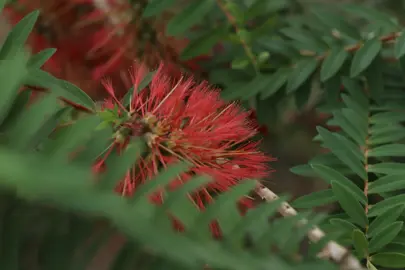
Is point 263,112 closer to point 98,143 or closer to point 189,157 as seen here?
point 189,157

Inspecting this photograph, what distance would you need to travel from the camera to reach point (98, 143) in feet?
0.94

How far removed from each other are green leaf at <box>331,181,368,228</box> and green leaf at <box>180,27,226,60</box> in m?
0.25

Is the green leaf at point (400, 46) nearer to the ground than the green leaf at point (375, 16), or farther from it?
nearer to the ground

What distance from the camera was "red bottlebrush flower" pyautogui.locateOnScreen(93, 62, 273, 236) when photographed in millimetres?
429

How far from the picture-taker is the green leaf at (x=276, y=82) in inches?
24.3

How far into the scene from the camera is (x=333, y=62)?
61 centimetres

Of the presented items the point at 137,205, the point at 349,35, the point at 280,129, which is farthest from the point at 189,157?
the point at 280,129

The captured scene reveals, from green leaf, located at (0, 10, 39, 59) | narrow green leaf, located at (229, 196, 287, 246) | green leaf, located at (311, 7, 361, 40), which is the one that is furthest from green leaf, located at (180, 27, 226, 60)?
narrow green leaf, located at (229, 196, 287, 246)

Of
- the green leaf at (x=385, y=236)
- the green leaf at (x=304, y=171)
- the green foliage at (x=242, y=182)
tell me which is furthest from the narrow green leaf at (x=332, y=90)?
the green leaf at (x=385, y=236)

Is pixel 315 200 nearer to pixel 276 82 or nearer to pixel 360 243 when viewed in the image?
pixel 360 243

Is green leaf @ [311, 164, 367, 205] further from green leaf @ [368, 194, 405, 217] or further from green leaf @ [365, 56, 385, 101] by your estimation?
green leaf @ [365, 56, 385, 101]

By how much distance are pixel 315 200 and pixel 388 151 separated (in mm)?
94

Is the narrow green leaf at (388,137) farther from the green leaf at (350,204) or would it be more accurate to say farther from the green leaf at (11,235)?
the green leaf at (11,235)

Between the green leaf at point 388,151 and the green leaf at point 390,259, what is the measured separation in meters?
0.13
